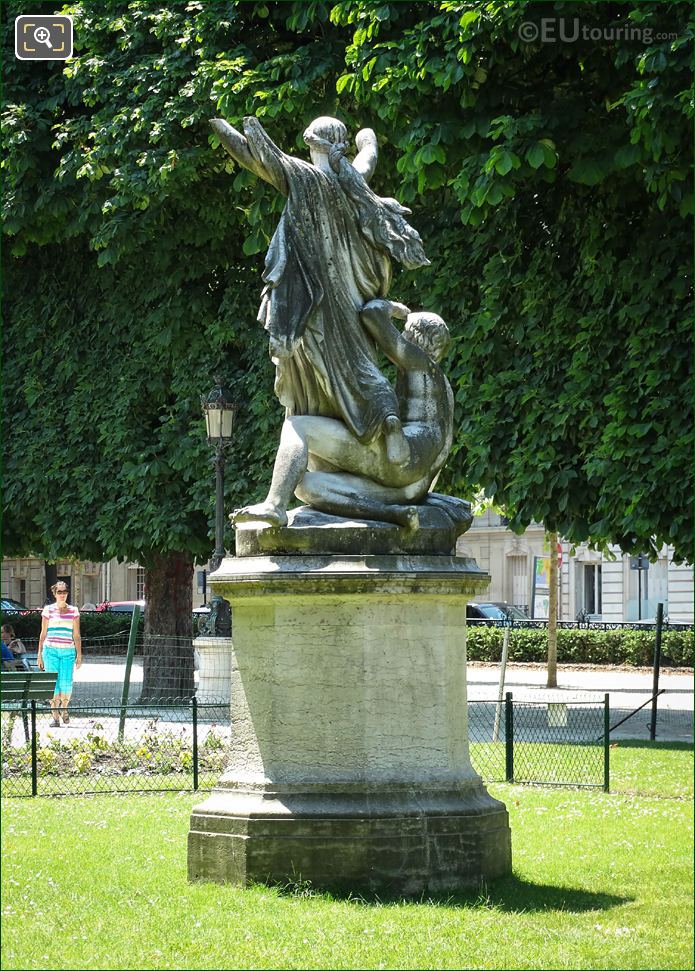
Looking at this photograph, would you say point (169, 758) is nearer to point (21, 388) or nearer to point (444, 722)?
point (444, 722)

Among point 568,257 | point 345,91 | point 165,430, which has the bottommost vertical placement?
point 165,430

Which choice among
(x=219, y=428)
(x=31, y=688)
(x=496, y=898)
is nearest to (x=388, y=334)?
(x=496, y=898)

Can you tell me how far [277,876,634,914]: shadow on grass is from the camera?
25.5ft

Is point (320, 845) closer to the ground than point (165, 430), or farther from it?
closer to the ground

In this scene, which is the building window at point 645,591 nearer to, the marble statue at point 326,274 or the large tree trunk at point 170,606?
the large tree trunk at point 170,606

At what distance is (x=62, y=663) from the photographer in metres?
18.3

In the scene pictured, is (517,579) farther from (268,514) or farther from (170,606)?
(268,514)

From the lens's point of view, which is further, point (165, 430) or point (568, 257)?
point (165, 430)

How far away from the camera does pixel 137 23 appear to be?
19359 mm

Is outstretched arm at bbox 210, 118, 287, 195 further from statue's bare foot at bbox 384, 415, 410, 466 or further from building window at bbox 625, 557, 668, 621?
building window at bbox 625, 557, 668, 621

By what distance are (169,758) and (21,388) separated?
10.1 meters

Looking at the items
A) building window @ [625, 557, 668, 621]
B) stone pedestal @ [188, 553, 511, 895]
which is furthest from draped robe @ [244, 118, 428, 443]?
building window @ [625, 557, 668, 621]

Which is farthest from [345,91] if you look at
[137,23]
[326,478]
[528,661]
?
[528,661]

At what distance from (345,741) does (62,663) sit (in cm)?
1077
